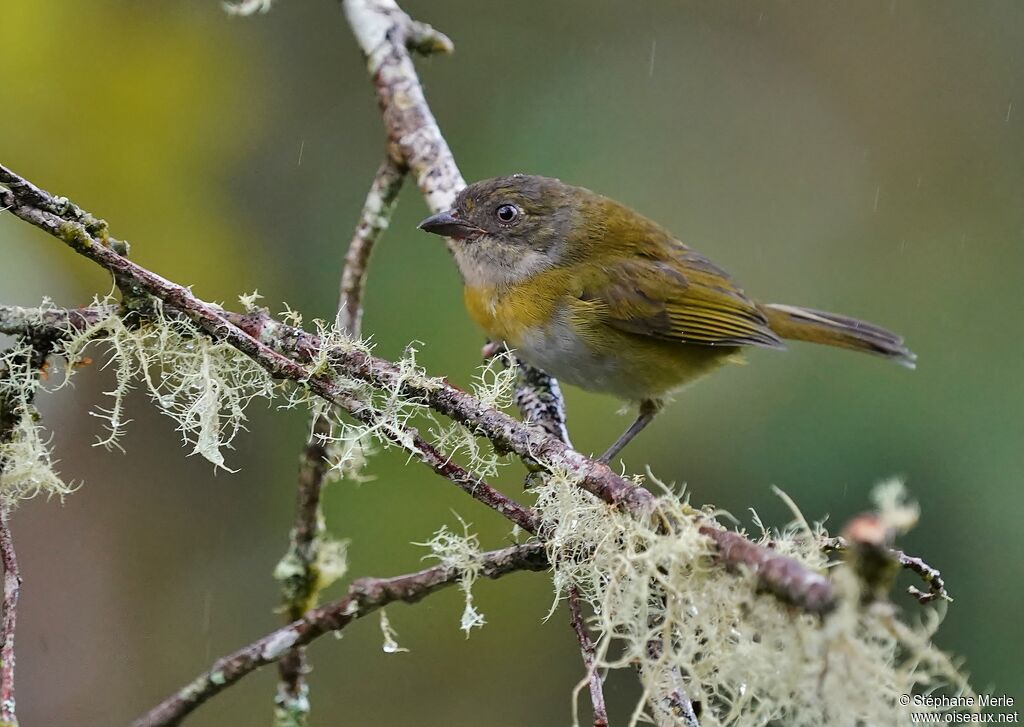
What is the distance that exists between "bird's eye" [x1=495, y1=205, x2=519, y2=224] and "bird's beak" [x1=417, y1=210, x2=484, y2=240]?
12cm

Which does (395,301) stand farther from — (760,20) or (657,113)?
(760,20)

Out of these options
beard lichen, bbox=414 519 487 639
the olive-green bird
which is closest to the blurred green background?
the olive-green bird

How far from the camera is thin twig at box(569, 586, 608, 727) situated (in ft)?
5.37

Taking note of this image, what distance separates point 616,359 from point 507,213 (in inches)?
25.2

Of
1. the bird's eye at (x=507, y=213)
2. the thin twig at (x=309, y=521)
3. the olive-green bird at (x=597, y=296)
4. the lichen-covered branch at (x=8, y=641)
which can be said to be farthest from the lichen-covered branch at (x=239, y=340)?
the bird's eye at (x=507, y=213)

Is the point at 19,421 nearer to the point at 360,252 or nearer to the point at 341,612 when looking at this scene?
the point at 341,612

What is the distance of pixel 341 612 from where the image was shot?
2.18 meters

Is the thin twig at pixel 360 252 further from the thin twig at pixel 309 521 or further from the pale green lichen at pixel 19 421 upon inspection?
the pale green lichen at pixel 19 421

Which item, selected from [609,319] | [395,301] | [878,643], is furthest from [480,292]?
[878,643]

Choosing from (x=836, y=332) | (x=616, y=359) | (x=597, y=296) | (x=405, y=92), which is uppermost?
(x=405, y=92)

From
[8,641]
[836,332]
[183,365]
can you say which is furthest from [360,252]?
[836,332]

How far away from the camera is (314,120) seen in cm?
565

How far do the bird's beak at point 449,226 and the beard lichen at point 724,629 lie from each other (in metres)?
1.52

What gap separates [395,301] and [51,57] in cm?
162
